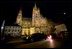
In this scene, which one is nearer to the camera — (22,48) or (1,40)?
(22,48)

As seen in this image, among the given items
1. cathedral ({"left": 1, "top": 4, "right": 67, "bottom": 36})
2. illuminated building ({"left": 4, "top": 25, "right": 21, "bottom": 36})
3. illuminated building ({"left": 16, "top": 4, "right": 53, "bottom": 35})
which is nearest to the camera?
cathedral ({"left": 1, "top": 4, "right": 67, "bottom": 36})

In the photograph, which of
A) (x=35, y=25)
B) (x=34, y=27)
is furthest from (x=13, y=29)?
(x=34, y=27)

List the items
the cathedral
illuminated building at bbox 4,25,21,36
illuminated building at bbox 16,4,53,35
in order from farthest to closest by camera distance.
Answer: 1. illuminated building at bbox 16,4,53,35
2. illuminated building at bbox 4,25,21,36
3. the cathedral

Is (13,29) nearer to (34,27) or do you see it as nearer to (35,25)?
(35,25)

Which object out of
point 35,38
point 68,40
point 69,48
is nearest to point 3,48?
point 35,38

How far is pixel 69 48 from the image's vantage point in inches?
250

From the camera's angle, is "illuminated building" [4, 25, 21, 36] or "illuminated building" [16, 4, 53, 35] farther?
"illuminated building" [16, 4, 53, 35]

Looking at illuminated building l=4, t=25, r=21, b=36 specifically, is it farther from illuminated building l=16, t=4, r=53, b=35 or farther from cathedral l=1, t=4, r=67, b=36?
illuminated building l=16, t=4, r=53, b=35

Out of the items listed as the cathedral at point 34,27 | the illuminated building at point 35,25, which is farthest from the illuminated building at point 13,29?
the illuminated building at point 35,25

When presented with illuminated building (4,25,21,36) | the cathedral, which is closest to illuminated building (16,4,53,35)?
the cathedral

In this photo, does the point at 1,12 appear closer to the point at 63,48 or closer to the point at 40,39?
the point at 40,39

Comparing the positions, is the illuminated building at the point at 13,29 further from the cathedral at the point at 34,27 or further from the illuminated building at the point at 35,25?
the illuminated building at the point at 35,25

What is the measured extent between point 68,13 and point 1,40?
20.4ft

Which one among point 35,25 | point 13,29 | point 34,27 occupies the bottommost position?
point 13,29
